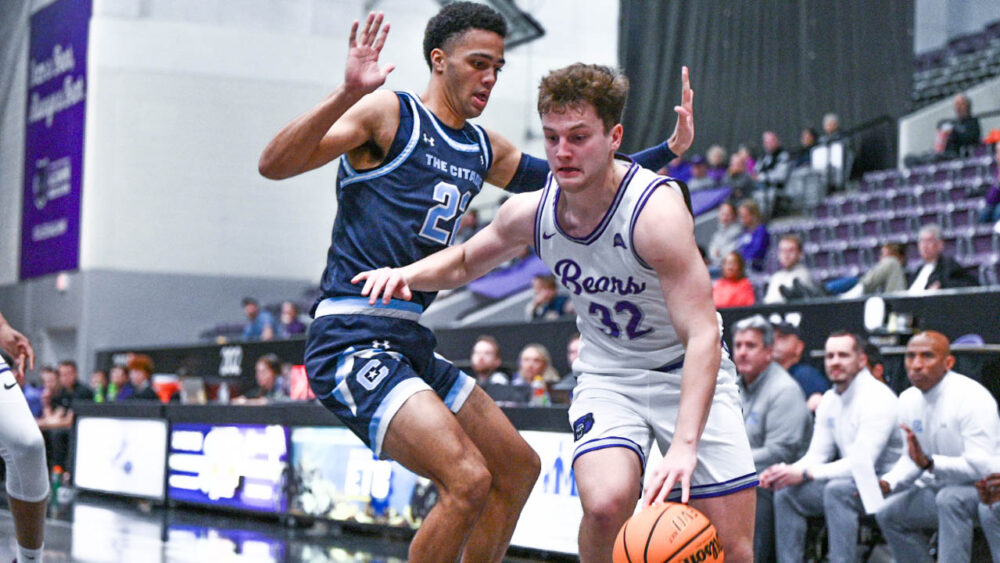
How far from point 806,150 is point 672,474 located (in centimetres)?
1426

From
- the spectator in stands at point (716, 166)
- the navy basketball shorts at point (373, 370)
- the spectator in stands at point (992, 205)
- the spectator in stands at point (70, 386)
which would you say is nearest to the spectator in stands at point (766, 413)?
the navy basketball shorts at point (373, 370)

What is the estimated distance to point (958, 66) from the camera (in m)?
20.0

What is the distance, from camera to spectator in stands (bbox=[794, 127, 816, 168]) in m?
16.7

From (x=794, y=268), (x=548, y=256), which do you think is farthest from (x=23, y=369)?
(x=794, y=268)

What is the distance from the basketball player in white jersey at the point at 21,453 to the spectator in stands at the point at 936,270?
7201mm

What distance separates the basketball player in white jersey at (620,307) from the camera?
3430mm

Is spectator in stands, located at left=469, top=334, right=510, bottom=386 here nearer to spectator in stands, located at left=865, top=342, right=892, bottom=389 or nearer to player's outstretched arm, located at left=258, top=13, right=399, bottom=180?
spectator in stands, located at left=865, top=342, right=892, bottom=389

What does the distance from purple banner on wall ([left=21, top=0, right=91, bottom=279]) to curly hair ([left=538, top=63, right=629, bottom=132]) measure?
19049 millimetres

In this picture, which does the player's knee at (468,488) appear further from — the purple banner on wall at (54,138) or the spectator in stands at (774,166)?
the purple banner on wall at (54,138)

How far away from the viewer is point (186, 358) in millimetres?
16656

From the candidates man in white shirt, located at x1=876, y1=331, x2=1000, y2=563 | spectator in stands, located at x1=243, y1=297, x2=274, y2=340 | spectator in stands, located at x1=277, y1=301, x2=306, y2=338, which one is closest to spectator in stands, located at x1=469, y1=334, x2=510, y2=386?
man in white shirt, located at x1=876, y1=331, x2=1000, y2=563

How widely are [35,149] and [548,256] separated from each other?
2096cm

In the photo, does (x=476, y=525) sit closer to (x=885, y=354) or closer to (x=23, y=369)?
(x=23, y=369)

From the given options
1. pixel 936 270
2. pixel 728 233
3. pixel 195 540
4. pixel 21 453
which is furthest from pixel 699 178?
pixel 21 453
